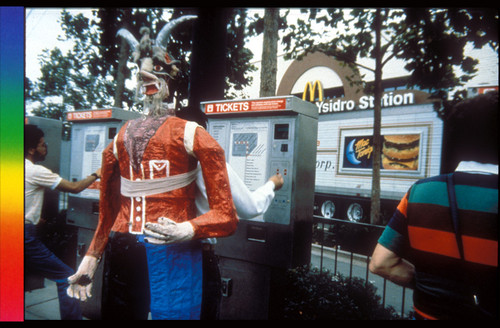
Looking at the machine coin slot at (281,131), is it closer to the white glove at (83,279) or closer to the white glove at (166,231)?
the white glove at (166,231)

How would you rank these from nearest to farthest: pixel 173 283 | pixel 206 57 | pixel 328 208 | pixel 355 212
Answer: 1. pixel 173 283
2. pixel 206 57
3. pixel 355 212
4. pixel 328 208

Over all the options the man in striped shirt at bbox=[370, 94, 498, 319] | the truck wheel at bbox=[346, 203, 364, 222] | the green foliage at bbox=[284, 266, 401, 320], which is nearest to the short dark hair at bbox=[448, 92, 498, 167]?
the man in striped shirt at bbox=[370, 94, 498, 319]

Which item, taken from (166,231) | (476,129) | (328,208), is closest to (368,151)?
(328,208)

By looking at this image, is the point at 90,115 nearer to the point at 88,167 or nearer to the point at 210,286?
the point at 88,167

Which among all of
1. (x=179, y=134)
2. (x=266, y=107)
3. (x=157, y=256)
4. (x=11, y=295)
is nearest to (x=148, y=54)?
(x=179, y=134)

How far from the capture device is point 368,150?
930 cm

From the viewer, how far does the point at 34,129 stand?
2.72 meters

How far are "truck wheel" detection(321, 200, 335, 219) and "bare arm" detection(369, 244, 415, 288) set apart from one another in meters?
8.58

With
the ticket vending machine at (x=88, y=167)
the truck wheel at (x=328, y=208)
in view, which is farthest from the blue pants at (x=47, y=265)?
the truck wheel at (x=328, y=208)

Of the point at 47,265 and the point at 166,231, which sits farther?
the point at 47,265

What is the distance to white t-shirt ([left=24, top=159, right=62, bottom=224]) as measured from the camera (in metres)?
2.65

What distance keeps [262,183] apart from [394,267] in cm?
120

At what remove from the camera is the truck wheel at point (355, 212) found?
9502 millimetres

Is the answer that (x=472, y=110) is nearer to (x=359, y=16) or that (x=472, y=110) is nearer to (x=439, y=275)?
(x=439, y=275)
